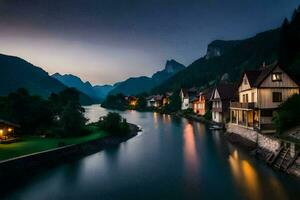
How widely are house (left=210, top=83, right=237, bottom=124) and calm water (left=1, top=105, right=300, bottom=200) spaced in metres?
22.4

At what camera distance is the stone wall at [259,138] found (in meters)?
28.9

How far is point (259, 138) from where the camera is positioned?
34.8m

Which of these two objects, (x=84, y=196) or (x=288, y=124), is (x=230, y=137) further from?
(x=84, y=196)

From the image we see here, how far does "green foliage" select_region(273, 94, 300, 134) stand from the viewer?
31144 millimetres

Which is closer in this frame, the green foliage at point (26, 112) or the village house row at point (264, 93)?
the village house row at point (264, 93)

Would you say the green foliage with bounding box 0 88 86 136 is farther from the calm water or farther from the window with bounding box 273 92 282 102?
the window with bounding box 273 92 282 102

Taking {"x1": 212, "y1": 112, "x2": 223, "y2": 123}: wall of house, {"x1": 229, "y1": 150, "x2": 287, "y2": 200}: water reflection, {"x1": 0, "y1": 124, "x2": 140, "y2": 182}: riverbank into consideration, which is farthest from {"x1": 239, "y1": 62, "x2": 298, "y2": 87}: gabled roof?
{"x1": 0, "y1": 124, "x2": 140, "y2": 182}: riverbank

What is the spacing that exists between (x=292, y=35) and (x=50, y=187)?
63.9m

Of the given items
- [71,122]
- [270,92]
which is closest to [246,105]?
[270,92]

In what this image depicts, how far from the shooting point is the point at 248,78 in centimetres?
4197

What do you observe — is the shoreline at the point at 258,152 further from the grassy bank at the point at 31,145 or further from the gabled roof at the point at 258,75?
the grassy bank at the point at 31,145

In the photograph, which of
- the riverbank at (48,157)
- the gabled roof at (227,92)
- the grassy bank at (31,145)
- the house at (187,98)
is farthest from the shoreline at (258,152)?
the house at (187,98)

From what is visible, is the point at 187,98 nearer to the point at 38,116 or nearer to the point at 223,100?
the point at 223,100

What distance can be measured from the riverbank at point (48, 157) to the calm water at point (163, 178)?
5.33 feet
